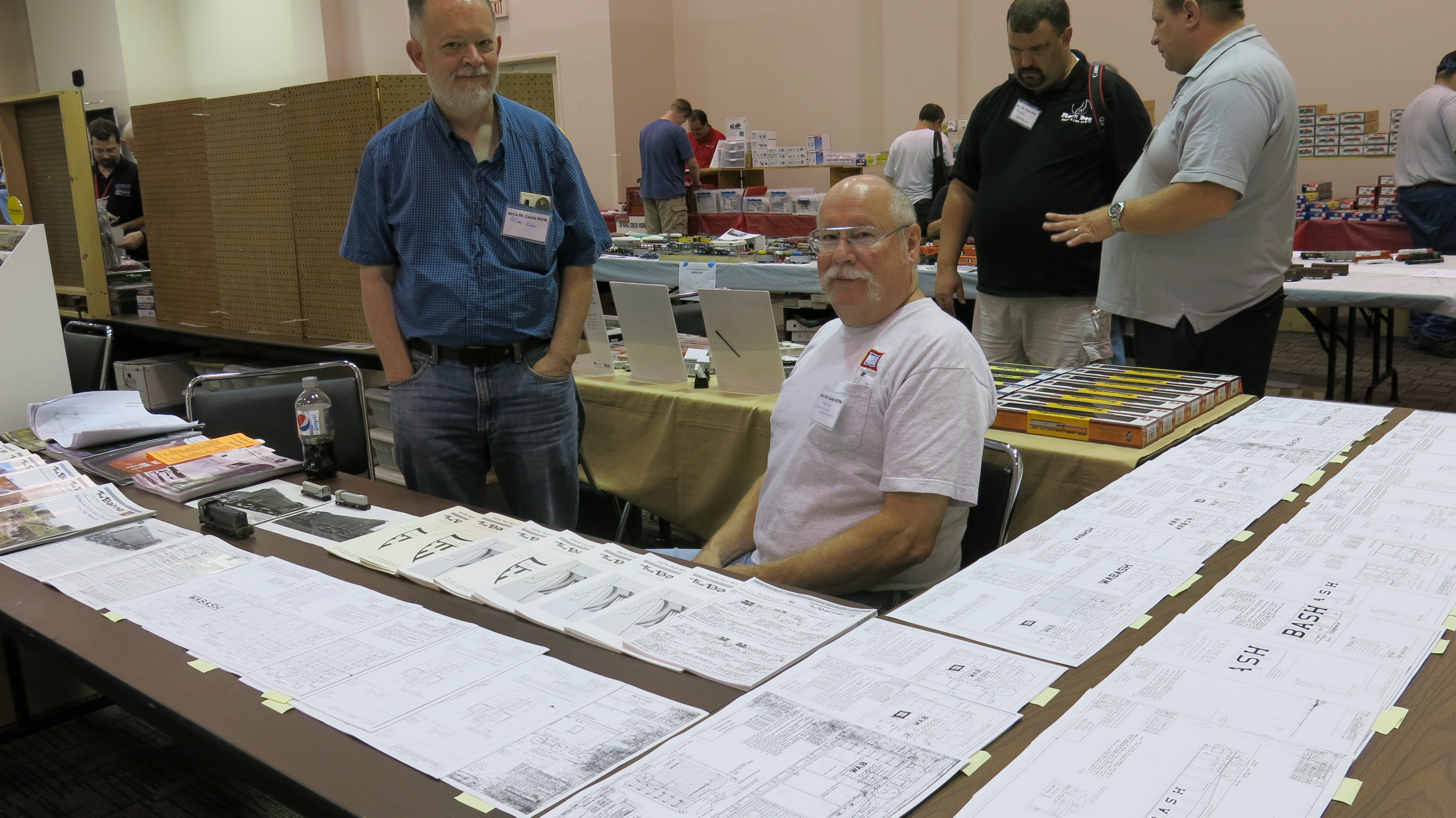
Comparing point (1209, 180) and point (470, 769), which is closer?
point (470, 769)

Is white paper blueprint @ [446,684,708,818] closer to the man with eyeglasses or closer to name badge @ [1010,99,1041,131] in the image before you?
the man with eyeglasses

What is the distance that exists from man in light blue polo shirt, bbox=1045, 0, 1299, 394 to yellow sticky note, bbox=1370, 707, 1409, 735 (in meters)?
1.79

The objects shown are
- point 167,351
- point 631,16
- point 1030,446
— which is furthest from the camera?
point 631,16

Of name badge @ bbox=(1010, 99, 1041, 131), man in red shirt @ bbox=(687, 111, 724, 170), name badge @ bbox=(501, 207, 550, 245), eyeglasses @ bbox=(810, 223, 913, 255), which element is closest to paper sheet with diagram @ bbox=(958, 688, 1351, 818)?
eyeglasses @ bbox=(810, 223, 913, 255)

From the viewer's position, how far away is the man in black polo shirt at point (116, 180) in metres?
5.81

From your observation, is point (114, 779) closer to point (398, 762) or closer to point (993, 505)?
point (398, 762)

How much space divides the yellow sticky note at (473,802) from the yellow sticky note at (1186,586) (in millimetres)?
928

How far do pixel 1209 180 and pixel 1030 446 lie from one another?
0.86 metres

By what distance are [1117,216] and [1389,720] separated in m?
1.89

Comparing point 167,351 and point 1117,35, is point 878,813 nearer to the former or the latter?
point 167,351

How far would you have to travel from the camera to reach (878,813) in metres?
0.93

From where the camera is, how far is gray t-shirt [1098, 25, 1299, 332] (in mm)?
2561

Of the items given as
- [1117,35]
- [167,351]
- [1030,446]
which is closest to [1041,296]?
[1030,446]

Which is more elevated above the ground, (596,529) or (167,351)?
(167,351)
